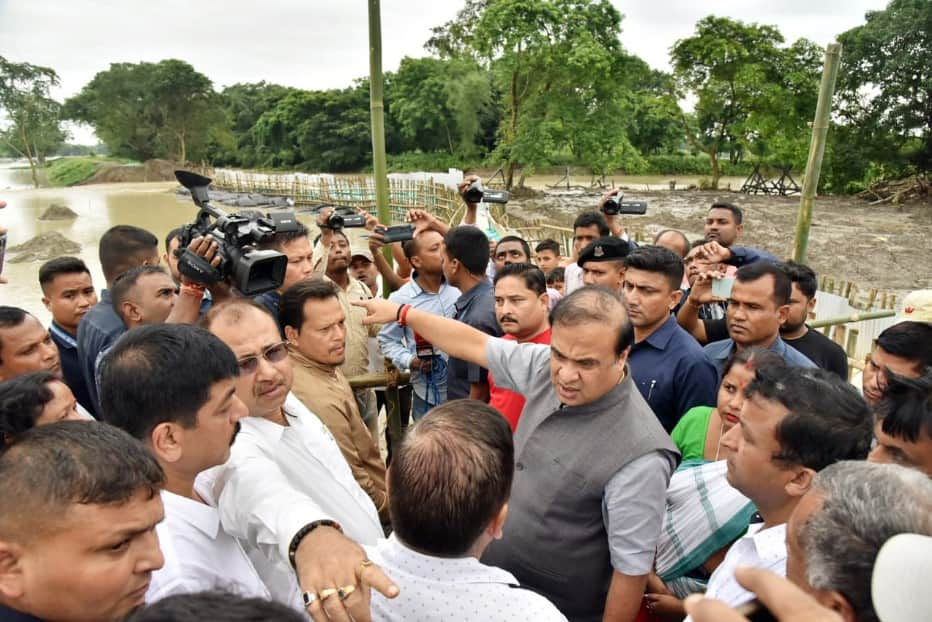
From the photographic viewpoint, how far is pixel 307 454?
1828 millimetres

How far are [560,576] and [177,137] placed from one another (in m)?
48.6

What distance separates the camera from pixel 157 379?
4.65 ft

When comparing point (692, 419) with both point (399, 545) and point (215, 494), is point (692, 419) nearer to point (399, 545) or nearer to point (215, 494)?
point (399, 545)

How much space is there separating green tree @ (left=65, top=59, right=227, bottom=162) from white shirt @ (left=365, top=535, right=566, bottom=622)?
47009 millimetres

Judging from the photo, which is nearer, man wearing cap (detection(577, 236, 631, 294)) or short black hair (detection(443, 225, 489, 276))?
short black hair (detection(443, 225, 489, 276))

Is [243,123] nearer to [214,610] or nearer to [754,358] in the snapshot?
[754,358]

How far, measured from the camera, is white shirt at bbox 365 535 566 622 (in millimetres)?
1149

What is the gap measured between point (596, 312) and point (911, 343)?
151 cm

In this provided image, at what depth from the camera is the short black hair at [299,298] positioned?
2508 mm

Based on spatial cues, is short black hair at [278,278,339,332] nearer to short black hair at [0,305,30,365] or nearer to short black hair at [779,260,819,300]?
short black hair at [0,305,30,365]

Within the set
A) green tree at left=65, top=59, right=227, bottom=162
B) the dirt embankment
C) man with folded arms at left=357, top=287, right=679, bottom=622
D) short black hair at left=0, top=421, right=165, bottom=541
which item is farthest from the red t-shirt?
the dirt embankment

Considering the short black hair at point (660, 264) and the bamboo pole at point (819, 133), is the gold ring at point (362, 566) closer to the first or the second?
the short black hair at point (660, 264)

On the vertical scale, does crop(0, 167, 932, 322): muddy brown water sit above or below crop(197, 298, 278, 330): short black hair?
below

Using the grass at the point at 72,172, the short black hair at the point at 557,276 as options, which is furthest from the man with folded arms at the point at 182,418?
the grass at the point at 72,172
